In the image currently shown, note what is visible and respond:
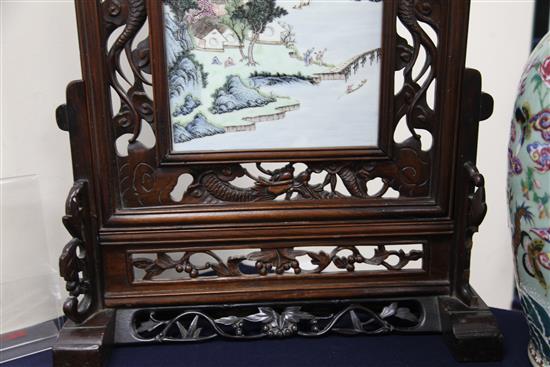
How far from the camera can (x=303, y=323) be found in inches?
31.3

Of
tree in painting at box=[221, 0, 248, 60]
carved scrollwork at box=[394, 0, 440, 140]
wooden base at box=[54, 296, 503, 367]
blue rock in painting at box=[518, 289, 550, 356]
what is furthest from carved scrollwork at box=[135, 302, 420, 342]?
tree in painting at box=[221, 0, 248, 60]

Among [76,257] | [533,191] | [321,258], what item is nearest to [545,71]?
[533,191]

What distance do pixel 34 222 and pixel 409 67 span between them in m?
0.59

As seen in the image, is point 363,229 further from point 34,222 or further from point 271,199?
point 34,222

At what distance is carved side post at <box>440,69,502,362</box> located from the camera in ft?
2.33

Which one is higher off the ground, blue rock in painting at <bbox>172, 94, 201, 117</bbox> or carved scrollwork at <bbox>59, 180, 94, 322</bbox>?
blue rock in painting at <bbox>172, 94, 201, 117</bbox>

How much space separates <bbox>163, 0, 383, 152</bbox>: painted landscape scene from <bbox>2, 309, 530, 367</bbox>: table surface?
0.26 meters

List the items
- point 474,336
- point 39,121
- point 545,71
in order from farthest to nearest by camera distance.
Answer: point 39,121 → point 474,336 → point 545,71

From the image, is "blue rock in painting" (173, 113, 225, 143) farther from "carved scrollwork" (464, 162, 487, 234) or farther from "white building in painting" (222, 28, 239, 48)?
"carved scrollwork" (464, 162, 487, 234)

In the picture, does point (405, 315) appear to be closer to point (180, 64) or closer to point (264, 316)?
point (264, 316)

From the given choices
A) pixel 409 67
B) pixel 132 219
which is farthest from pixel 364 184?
pixel 132 219

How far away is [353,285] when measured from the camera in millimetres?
763

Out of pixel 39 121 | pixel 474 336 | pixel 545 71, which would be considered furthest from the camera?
pixel 39 121

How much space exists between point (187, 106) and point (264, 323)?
0.31 metres
